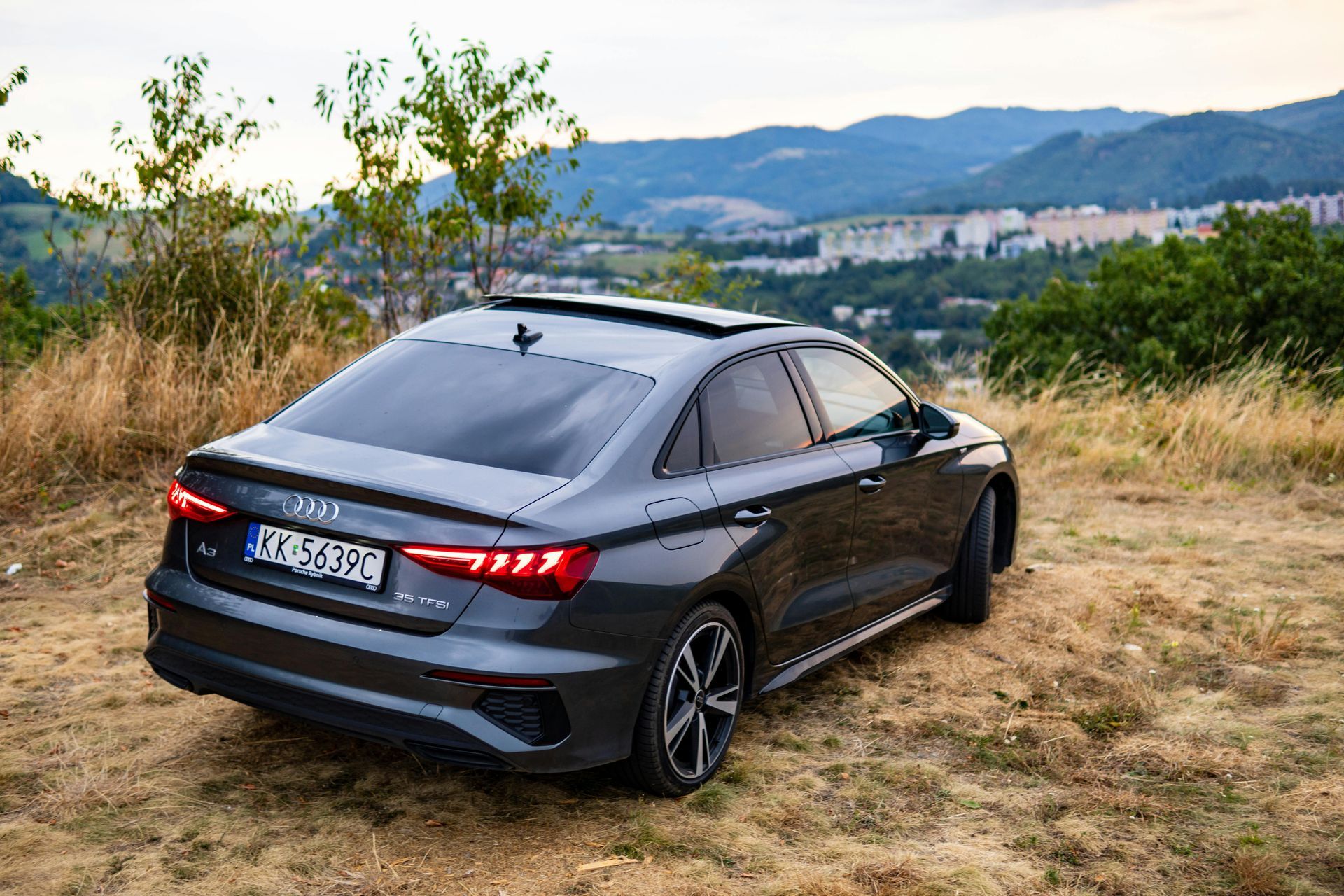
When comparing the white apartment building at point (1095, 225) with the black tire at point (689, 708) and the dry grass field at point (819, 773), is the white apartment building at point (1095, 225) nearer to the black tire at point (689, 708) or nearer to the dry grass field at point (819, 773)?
the dry grass field at point (819, 773)

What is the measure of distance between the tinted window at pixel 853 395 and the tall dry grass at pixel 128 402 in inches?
185

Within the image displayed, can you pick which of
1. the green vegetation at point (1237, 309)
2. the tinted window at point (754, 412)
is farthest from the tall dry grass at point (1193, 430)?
the tinted window at point (754, 412)

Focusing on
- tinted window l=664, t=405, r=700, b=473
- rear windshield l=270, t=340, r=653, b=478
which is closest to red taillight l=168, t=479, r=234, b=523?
rear windshield l=270, t=340, r=653, b=478

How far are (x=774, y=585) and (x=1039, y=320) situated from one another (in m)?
25.0

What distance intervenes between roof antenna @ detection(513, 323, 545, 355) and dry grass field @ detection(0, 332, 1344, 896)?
5.03 ft

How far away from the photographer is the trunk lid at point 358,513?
3.26 meters

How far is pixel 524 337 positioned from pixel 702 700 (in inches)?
57.5

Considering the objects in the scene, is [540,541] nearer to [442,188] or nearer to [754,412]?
[754,412]

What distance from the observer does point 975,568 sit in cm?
589

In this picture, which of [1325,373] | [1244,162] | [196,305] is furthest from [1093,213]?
[196,305]

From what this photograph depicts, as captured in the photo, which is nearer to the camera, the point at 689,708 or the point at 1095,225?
the point at 689,708

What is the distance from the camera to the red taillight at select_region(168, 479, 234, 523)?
11.8ft

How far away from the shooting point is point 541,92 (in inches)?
438

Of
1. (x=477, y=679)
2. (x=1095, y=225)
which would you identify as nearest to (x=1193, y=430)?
(x=477, y=679)
